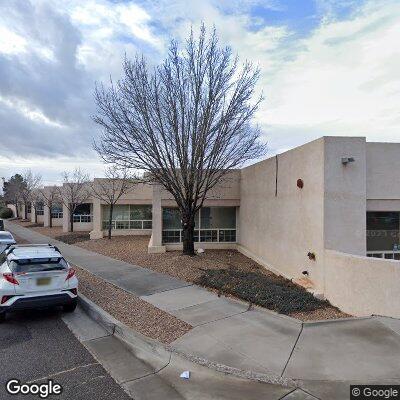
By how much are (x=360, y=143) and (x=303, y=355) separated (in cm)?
561

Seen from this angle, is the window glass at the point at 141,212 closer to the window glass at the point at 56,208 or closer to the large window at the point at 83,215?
the large window at the point at 83,215

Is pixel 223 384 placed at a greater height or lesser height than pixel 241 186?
lesser

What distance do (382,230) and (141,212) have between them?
17.6 metres

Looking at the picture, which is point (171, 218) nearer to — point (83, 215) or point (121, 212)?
point (121, 212)

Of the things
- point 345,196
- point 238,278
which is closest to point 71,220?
point 238,278

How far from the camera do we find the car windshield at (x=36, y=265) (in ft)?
23.2

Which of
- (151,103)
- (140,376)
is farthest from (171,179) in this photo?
(140,376)

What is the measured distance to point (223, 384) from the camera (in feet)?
14.7

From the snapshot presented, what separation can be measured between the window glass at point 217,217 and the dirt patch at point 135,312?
300 inches

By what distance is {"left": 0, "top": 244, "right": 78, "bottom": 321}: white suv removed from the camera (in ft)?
22.3

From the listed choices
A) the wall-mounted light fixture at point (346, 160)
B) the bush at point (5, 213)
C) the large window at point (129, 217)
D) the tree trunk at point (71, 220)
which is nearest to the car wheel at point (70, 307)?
the wall-mounted light fixture at point (346, 160)

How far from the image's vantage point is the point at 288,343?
549cm

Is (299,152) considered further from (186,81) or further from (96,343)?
(96,343)

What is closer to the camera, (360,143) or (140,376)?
(140,376)
